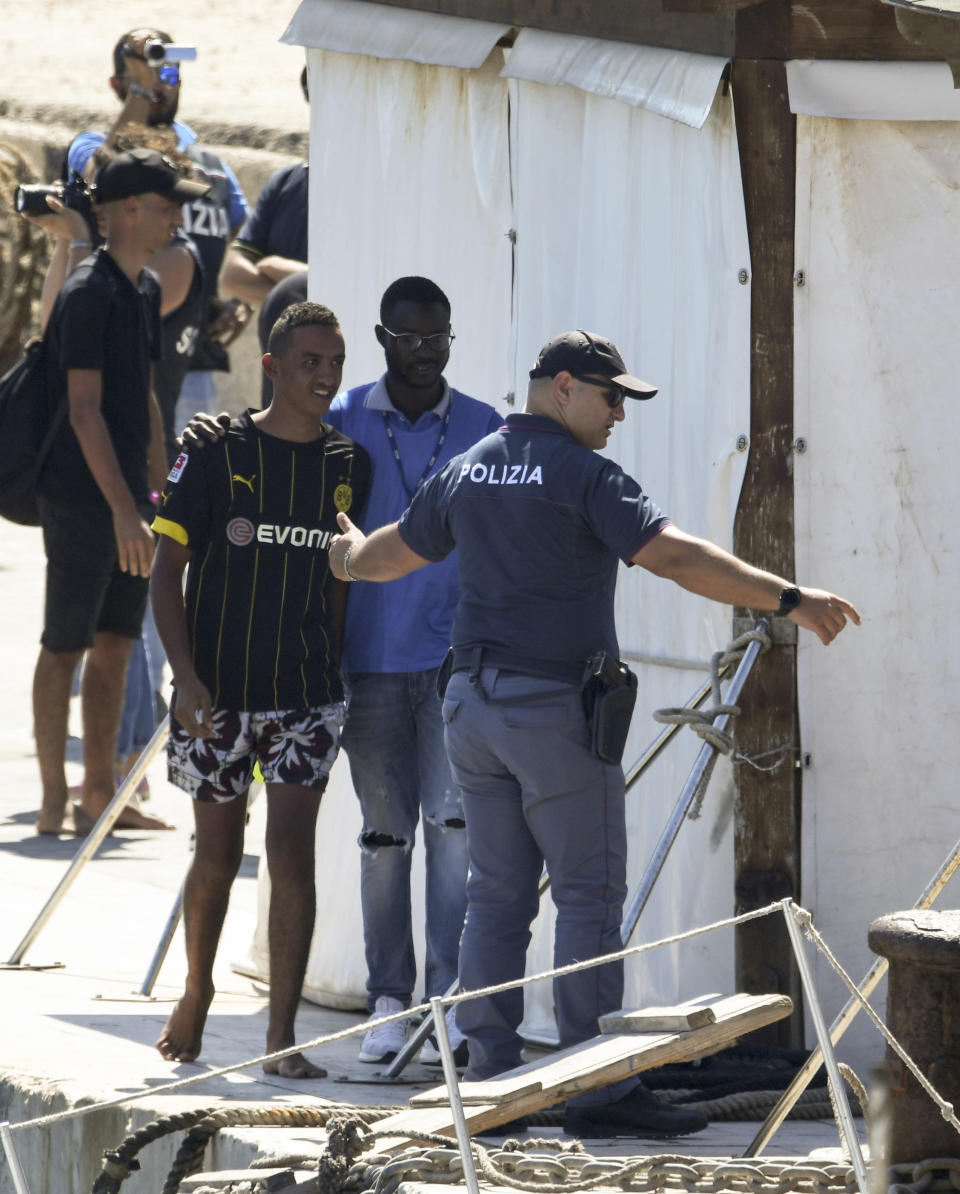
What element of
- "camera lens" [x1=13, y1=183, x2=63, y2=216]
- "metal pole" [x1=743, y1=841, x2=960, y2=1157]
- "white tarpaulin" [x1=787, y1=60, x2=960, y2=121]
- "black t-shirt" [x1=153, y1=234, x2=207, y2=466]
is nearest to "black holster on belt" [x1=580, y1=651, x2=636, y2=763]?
"metal pole" [x1=743, y1=841, x2=960, y2=1157]

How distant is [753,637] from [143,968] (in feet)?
7.43

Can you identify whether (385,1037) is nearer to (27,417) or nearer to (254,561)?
(254,561)

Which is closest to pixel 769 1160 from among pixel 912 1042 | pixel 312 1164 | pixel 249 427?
pixel 912 1042

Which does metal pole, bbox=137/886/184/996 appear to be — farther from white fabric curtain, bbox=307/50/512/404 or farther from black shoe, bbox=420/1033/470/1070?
white fabric curtain, bbox=307/50/512/404

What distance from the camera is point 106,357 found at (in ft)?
25.8

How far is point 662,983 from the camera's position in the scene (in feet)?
19.3

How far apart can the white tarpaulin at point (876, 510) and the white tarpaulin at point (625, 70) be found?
27cm

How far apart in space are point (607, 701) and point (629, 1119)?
91 cm

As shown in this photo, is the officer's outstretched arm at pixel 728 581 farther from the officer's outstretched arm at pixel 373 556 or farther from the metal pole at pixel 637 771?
the metal pole at pixel 637 771

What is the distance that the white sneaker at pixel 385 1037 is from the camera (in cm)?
583

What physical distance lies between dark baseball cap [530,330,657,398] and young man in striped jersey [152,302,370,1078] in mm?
759

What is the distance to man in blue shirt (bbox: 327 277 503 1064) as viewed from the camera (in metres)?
5.80

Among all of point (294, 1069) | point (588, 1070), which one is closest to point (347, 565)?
point (294, 1069)

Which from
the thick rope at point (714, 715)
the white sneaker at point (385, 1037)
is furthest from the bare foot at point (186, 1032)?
the thick rope at point (714, 715)
